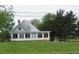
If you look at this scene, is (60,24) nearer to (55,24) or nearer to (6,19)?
(55,24)

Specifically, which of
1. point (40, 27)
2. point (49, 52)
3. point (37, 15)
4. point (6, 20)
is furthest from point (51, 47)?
point (6, 20)

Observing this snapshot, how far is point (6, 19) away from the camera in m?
0.77

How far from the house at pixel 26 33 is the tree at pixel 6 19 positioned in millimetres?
45

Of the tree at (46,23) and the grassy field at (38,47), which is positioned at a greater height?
the tree at (46,23)

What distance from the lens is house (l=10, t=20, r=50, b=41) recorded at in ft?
2.54

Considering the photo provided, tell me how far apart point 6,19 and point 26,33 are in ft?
0.62

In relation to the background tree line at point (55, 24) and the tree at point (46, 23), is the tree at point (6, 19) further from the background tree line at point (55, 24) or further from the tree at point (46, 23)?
the tree at point (46, 23)

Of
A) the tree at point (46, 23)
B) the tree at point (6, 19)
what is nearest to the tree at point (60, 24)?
the tree at point (46, 23)

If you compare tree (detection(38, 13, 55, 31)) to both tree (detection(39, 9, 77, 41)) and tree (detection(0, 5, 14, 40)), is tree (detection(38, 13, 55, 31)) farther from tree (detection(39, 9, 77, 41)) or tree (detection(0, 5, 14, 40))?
tree (detection(0, 5, 14, 40))

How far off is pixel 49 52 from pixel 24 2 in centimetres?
47

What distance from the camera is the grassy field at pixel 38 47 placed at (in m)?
0.80

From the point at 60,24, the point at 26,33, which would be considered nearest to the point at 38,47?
the point at 26,33

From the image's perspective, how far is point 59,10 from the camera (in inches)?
32.7
